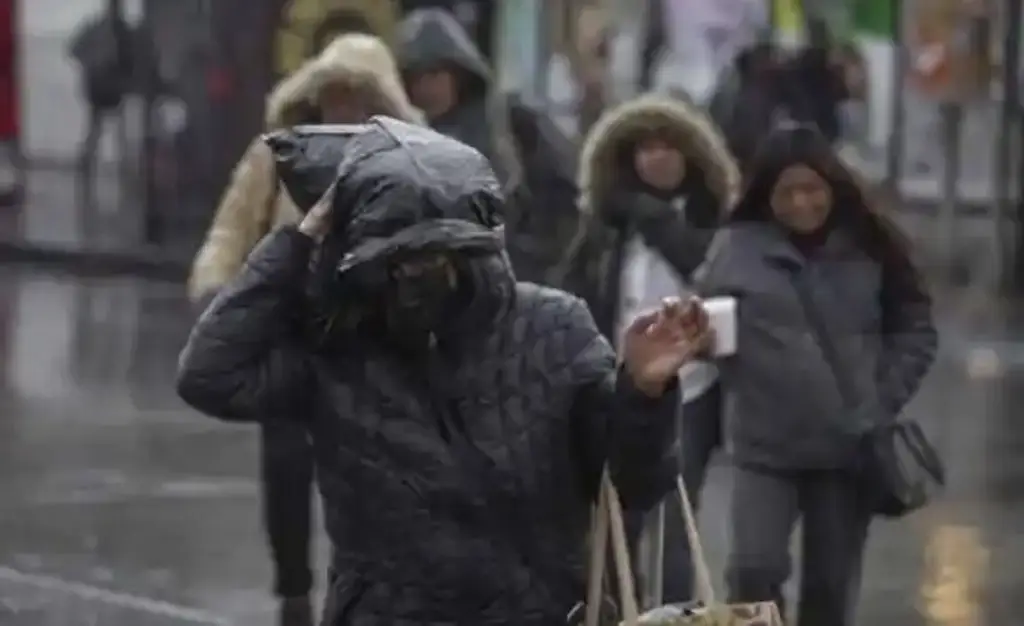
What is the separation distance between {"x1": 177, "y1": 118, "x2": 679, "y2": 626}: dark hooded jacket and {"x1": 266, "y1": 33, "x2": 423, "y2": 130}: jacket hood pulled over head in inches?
124

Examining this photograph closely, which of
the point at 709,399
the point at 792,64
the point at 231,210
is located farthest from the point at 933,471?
the point at 792,64

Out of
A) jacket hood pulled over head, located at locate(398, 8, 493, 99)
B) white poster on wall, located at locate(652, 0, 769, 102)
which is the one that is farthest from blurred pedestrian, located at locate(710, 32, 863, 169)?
jacket hood pulled over head, located at locate(398, 8, 493, 99)

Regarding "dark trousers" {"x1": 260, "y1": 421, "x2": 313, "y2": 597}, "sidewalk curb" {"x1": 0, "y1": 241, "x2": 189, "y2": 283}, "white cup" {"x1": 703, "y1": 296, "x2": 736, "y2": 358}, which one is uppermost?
"white cup" {"x1": 703, "y1": 296, "x2": 736, "y2": 358}

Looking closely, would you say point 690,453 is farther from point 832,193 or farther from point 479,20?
point 479,20

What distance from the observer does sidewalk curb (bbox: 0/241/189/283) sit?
65.8 ft

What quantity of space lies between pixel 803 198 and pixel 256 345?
3116 millimetres

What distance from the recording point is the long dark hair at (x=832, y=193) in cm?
671

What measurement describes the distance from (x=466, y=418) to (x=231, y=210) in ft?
10.9

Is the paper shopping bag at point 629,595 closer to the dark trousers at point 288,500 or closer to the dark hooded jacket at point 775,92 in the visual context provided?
the dark trousers at point 288,500

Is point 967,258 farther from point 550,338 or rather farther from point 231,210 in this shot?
point 550,338

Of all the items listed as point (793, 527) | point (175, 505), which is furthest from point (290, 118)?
point (175, 505)

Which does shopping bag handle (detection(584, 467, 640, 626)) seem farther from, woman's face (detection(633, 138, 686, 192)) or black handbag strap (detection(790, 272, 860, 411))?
woman's face (detection(633, 138, 686, 192))

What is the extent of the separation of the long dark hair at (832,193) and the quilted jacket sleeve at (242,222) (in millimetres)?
1297

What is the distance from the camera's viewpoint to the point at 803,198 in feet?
22.2
